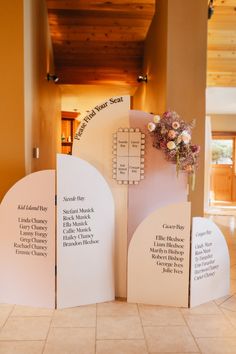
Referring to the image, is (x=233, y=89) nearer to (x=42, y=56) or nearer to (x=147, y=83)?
(x=147, y=83)

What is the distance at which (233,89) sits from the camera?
20.7 ft

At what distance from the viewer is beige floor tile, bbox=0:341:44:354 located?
2014mm

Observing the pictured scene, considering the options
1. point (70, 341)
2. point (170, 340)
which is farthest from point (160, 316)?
point (70, 341)

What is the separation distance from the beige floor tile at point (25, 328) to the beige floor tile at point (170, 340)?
0.71 metres

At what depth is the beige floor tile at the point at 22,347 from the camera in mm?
2014

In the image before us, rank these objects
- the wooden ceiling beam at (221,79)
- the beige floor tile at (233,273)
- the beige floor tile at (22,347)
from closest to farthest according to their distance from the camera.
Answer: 1. the beige floor tile at (22,347)
2. the beige floor tile at (233,273)
3. the wooden ceiling beam at (221,79)

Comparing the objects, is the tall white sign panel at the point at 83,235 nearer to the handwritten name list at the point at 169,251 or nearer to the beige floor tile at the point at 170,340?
the handwritten name list at the point at 169,251

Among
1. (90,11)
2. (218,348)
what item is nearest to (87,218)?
(218,348)

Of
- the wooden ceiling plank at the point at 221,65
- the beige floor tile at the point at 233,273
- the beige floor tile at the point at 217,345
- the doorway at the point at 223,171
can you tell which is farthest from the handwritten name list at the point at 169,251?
the doorway at the point at 223,171

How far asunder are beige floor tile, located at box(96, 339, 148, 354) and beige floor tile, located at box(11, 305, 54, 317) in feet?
1.93

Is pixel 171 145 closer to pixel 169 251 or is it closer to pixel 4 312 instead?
pixel 169 251

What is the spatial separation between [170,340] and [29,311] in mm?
1113

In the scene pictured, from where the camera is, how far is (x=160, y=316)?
250cm

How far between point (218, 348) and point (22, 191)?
179 centimetres
